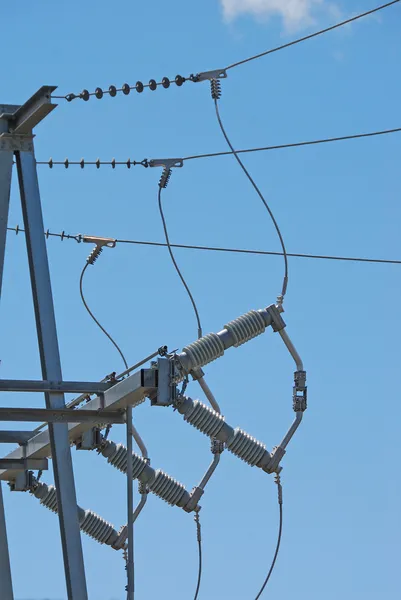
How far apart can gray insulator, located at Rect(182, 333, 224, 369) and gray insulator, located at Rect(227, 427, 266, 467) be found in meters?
1.26

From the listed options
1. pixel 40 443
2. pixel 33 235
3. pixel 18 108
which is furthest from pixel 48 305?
pixel 40 443

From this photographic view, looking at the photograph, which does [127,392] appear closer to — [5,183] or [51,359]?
[51,359]

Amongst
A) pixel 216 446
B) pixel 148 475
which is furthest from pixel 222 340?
pixel 148 475

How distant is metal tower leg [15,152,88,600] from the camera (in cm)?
1515

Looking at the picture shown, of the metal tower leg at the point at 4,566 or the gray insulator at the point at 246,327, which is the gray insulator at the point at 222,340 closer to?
the gray insulator at the point at 246,327

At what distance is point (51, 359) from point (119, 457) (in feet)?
11.2

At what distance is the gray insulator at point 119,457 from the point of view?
1861 centimetres

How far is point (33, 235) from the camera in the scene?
612 inches

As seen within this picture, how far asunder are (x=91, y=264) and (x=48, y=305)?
2.87 m

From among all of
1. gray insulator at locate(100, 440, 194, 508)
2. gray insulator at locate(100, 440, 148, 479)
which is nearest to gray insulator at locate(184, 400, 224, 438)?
gray insulator at locate(100, 440, 194, 508)

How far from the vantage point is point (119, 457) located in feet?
61.2

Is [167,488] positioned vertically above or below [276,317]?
below

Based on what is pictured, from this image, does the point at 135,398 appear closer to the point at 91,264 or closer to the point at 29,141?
the point at 29,141

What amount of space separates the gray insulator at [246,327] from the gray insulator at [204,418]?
814mm
